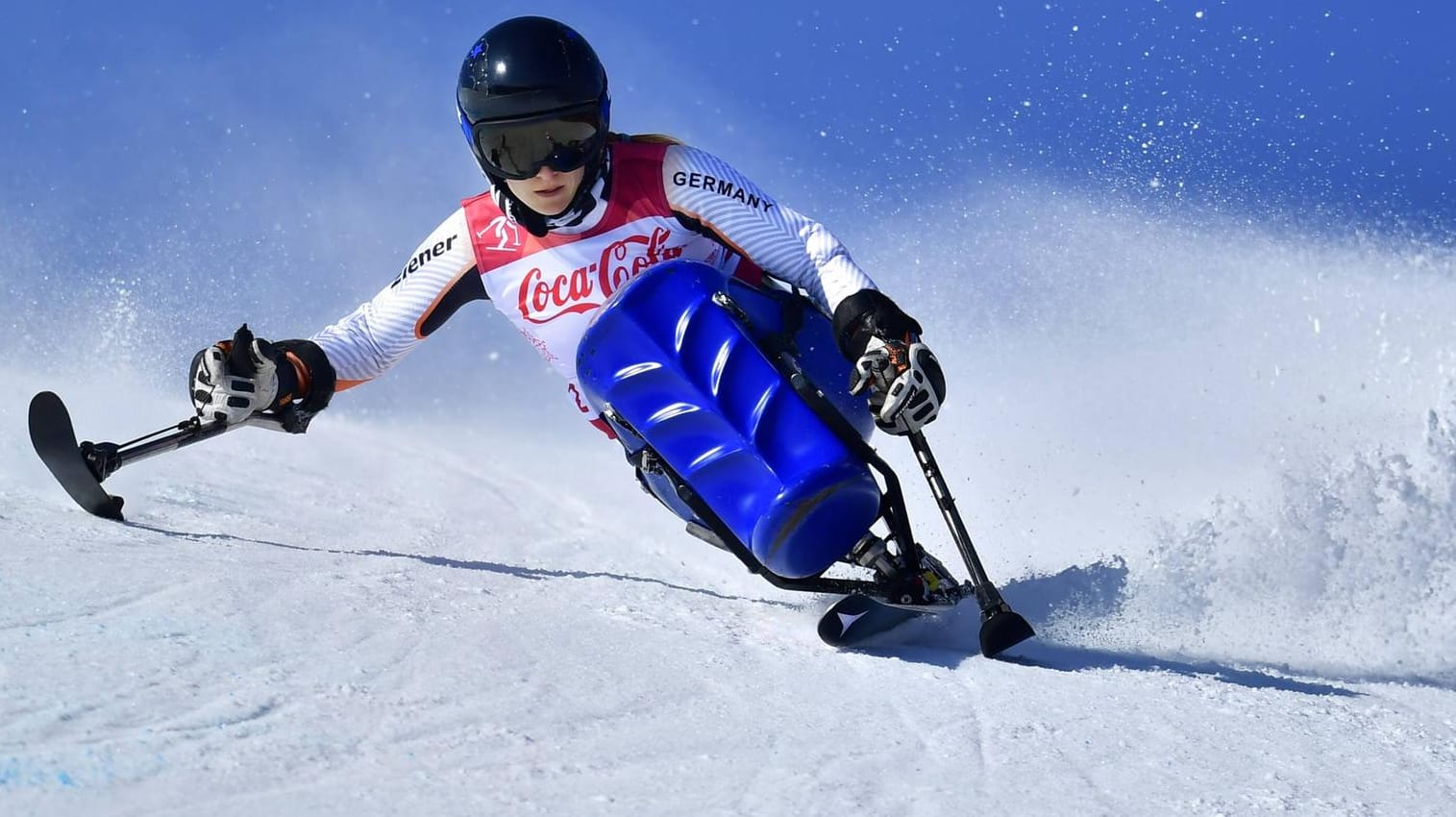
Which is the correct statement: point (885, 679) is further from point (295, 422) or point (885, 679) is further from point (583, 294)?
point (295, 422)

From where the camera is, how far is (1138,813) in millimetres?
2648

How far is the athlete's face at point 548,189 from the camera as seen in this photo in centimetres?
472

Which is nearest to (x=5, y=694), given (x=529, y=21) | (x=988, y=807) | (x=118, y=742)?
(x=118, y=742)

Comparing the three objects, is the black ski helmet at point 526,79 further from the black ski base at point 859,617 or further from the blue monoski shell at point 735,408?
the black ski base at point 859,617

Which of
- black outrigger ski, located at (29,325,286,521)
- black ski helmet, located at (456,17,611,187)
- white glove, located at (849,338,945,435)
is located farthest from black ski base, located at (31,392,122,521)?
white glove, located at (849,338,945,435)

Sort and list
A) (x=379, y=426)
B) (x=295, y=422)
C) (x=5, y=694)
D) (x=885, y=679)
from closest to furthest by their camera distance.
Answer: (x=5, y=694), (x=885, y=679), (x=295, y=422), (x=379, y=426)

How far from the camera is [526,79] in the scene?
454cm

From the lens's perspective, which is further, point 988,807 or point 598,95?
point 598,95

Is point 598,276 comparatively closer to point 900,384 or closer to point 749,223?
point 749,223

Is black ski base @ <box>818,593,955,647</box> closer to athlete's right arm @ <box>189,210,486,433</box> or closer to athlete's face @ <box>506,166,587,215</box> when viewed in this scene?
athlete's face @ <box>506,166,587,215</box>

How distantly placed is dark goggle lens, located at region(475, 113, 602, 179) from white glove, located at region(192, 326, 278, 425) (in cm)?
126

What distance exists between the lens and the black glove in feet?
16.5

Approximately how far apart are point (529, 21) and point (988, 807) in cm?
332

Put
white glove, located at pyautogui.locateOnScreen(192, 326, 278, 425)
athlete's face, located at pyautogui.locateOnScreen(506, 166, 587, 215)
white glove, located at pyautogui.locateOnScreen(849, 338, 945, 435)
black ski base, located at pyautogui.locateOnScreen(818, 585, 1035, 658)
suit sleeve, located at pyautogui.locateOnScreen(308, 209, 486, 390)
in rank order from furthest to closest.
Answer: suit sleeve, located at pyautogui.locateOnScreen(308, 209, 486, 390) < white glove, located at pyautogui.locateOnScreen(192, 326, 278, 425) < athlete's face, located at pyautogui.locateOnScreen(506, 166, 587, 215) < white glove, located at pyautogui.locateOnScreen(849, 338, 945, 435) < black ski base, located at pyautogui.locateOnScreen(818, 585, 1035, 658)
